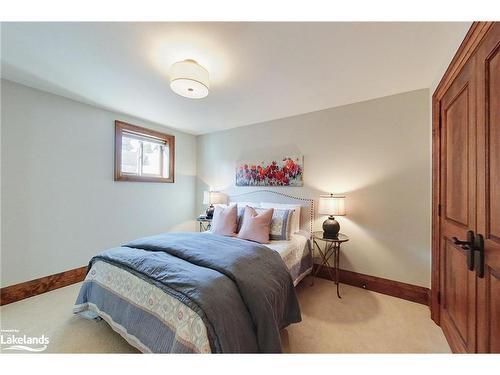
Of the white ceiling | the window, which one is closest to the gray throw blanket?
the white ceiling

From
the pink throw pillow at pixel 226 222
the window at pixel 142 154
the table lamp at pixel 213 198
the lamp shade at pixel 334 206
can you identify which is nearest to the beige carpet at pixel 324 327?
the lamp shade at pixel 334 206

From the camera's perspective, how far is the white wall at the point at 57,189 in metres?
2.07

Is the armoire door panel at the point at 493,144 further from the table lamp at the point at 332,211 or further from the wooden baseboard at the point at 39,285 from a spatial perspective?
the wooden baseboard at the point at 39,285

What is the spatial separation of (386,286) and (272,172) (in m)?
2.02

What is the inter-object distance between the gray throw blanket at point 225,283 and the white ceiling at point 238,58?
160 centimetres

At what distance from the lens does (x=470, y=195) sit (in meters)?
1.17

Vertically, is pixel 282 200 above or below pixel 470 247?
above

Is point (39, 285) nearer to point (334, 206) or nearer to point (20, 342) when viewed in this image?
point (20, 342)

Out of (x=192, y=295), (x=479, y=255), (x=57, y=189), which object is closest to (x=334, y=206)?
(x=479, y=255)

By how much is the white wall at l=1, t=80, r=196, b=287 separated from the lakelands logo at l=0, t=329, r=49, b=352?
76cm

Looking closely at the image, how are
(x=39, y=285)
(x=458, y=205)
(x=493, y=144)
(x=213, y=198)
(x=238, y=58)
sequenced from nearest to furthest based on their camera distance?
1. (x=493, y=144)
2. (x=458, y=205)
3. (x=238, y=58)
4. (x=39, y=285)
5. (x=213, y=198)

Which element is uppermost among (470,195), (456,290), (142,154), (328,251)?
(142,154)

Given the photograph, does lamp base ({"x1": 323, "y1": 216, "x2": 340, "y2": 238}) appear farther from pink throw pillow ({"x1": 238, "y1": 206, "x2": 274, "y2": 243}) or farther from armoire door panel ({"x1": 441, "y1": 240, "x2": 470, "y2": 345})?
armoire door panel ({"x1": 441, "y1": 240, "x2": 470, "y2": 345})
